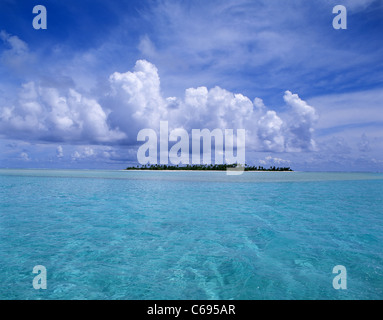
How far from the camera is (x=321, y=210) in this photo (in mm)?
18031

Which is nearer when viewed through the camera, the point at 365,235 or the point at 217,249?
the point at 217,249

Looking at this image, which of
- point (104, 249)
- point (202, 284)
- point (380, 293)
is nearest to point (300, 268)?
point (380, 293)

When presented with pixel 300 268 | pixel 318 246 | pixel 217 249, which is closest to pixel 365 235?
pixel 318 246

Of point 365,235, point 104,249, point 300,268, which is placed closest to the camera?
point 300,268

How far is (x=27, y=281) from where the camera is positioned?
6438 millimetres

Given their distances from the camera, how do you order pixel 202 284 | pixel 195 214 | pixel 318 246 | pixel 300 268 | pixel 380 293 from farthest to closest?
pixel 195 214, pixel 318 246, pixel 300 268, pixel 202 284, pixel 380 293

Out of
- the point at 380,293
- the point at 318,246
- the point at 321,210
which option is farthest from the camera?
the point at 321,210

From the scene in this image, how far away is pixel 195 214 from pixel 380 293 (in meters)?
11.0

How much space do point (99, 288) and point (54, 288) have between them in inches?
46.6
